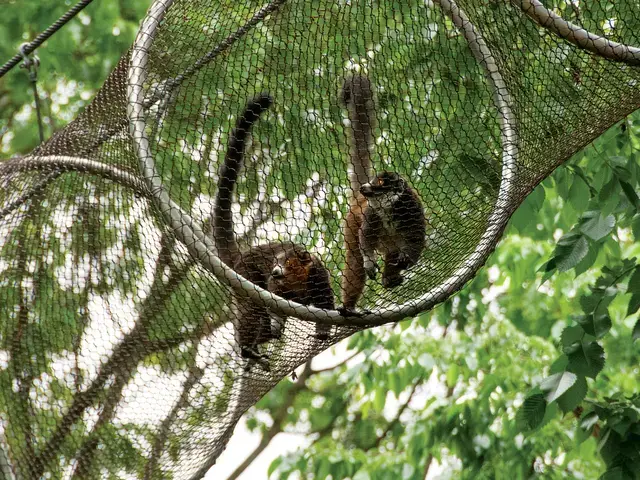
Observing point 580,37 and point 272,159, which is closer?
point 580,37

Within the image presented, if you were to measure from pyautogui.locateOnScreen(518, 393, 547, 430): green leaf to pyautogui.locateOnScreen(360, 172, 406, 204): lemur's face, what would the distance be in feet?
2.71

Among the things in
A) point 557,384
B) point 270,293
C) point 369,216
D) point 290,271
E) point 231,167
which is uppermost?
point 231,167

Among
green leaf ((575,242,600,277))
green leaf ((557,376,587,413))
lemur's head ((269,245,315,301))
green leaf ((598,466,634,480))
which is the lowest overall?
green leaf ((598,466,634,480))

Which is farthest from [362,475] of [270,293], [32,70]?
[32,70]

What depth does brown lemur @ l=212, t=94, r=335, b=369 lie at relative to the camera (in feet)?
7.47

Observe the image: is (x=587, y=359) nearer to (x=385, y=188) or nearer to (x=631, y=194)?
(x=631, y=194)

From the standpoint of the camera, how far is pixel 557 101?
2.07m

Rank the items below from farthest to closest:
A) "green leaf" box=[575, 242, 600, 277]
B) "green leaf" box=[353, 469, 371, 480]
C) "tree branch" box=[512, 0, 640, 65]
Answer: "green leaf" box=[353, 469, 371, 480], "green leaf" box=[575, 242, 600, 277], "tree branch" box=[512, 0, 640, 65]

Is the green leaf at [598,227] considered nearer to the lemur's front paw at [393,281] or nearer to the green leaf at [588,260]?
the green leaf at [588,260]

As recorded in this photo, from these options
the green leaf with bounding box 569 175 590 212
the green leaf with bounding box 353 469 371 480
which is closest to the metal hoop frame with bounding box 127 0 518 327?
the green leaf with bounding box 569 175 590 212

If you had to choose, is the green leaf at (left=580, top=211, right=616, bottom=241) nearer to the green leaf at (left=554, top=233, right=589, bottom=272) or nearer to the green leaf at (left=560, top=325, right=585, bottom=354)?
the green leaf at (left=554, top=233, right=589, bottom=272)

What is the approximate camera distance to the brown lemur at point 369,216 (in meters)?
2.26

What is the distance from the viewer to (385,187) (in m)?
2.50

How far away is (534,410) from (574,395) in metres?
0.14
